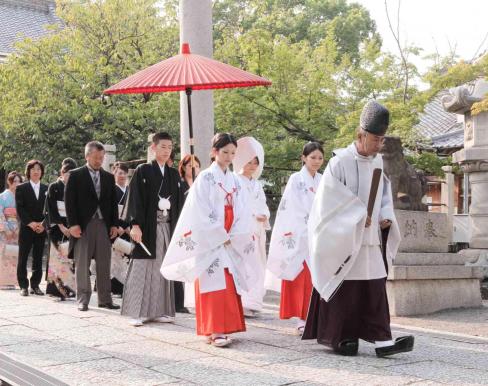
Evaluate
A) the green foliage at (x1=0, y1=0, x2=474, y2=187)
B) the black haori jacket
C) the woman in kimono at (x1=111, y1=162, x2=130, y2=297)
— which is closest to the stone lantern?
the green foliage at (x1=0, y1=0, x2=474, y2=187)

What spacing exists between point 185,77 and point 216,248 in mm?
1747

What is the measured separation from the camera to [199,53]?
28.1 ft

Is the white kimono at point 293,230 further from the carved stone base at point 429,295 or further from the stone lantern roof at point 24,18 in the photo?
the stone lantern roof at point 24,18

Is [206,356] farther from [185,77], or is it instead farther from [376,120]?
[185,77]

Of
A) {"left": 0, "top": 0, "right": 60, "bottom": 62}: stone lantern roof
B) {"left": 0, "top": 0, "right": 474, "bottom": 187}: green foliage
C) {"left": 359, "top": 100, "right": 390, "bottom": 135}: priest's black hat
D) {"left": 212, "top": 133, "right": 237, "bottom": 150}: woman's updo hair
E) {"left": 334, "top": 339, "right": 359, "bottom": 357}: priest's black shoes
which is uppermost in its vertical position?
{"left": 0, "top": 0, "right": 60, "bottom": 62}: stone lantern roof

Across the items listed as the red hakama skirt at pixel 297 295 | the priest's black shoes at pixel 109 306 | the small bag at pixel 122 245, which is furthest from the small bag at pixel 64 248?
the red hakama skirt at pixel 297 295

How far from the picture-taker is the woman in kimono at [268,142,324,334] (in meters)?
6.46

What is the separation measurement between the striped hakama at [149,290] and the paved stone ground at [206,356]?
0.64 ft

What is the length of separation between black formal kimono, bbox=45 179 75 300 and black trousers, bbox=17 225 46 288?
0.46 meters

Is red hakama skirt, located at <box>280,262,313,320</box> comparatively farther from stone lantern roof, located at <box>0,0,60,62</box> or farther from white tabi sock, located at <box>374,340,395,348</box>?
stone lantern roof, located at <box>0,0,60,62</box>

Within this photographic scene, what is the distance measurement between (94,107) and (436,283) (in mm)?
9121

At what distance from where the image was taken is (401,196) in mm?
9000

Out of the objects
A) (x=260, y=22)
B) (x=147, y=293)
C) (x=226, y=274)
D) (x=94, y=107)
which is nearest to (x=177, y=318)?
(x=147, y=293)

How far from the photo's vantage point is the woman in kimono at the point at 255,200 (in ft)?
23.5
